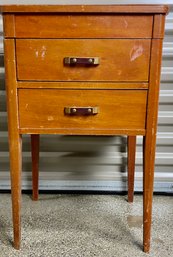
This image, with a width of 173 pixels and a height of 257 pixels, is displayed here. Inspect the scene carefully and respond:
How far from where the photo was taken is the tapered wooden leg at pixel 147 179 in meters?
0.96

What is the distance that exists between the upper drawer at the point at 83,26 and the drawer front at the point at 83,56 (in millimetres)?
18

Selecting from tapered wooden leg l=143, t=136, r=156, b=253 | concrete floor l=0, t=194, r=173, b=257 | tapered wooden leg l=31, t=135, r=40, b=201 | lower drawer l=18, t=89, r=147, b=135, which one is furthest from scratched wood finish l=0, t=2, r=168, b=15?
concrete floor l=0, t=194, r=173, b=257

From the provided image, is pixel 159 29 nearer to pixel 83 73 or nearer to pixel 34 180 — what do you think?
pixel 83 73

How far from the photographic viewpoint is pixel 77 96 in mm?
924

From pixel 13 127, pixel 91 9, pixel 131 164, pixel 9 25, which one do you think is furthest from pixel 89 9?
pixel 131 164

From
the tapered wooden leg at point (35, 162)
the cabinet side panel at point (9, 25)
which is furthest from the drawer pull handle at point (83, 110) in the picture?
the tapered wooden leg at point (35, 162)

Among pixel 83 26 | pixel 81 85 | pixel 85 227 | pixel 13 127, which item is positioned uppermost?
pixel 83 26

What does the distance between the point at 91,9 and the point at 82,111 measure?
0.32m

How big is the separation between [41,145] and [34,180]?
7.7 inches

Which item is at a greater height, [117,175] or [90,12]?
[90,12]

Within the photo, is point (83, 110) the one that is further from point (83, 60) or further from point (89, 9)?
point (89, 9)

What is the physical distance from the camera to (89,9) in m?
0.85

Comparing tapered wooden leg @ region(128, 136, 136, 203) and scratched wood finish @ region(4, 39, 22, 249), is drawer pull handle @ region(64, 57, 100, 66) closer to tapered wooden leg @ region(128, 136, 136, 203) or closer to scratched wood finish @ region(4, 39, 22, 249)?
scratched wood finish @ region(4, 39, 22, 249)

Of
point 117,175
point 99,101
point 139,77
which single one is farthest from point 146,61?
point 117,175
